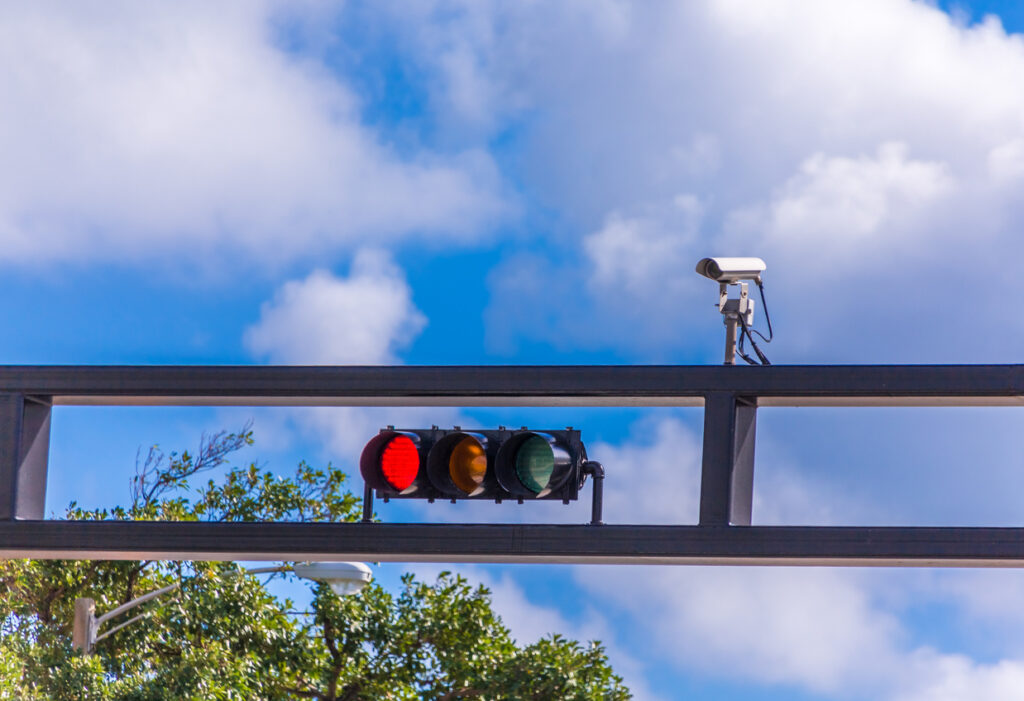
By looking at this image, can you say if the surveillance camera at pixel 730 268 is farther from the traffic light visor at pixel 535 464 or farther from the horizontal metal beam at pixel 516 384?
the traffic light visor at pixel 535 464

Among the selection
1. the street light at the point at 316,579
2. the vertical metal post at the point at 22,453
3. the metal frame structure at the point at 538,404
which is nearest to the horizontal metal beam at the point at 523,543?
the metal frame structure at the point at 538,404

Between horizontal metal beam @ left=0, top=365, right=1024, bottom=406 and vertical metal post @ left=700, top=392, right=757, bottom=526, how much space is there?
0.08 metres

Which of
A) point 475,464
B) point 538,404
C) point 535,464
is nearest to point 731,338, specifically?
point 538,404

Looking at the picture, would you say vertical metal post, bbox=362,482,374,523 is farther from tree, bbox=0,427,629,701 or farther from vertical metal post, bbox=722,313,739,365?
tree, bbox=0,427,629,701

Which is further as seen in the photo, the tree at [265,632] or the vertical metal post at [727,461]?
the tree at [265,632]

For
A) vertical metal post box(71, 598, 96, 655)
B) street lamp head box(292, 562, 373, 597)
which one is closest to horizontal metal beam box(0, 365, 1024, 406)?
street lamp head box(292, 562, 373, 597)

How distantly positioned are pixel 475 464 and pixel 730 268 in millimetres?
1401

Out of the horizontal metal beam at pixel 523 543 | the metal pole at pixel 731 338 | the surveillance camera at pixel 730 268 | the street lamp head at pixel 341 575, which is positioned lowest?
the horizontal metal beam at pixel 523 543

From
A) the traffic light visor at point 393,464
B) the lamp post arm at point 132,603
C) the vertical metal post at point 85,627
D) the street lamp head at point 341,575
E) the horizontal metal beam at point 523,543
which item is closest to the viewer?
the horizontal metal beam at point 523,543

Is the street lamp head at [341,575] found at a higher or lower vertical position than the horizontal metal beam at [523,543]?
higher

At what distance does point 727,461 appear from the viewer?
579cm

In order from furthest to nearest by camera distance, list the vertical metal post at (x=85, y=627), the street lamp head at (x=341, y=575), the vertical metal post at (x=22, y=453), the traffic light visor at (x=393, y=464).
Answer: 1. the vertical metal post at (x=85, y=627)
2. the street lamp head at (x=341, y=575)
3. the vertical metal post at (x=22, y=453)
4. the traffic light visor at (x=393, y=464)

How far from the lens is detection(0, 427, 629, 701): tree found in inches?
760

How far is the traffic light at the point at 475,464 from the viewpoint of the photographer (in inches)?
234
